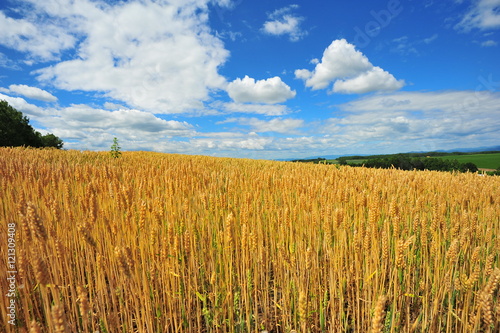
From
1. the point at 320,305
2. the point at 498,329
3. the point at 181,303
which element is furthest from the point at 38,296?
the point at 498,329

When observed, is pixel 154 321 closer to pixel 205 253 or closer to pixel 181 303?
pixel 181 303

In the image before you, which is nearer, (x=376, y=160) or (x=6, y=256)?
(x=6, y=256)

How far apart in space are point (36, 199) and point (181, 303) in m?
3.17

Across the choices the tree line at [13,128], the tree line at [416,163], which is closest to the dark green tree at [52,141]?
the tree line at [13,128]

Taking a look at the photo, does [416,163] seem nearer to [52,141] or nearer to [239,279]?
[239,279]

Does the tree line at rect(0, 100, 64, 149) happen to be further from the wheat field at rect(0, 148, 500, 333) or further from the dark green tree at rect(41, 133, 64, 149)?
the wheat field at rect(0, 148, 500, 333)

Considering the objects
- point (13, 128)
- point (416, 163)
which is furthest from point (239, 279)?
point (13, 128)

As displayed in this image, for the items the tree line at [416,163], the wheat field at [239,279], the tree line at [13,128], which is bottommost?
the wheat field at [239,279]

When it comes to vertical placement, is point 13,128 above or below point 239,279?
above

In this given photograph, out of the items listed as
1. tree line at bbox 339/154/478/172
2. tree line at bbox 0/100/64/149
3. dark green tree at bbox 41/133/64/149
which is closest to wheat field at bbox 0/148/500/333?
tree line at bbox 339/154/478/172

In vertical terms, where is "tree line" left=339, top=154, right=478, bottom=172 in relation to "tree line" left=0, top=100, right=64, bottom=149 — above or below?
below

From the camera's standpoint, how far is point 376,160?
16234 millimetres

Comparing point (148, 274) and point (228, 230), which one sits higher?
point (228, 230)

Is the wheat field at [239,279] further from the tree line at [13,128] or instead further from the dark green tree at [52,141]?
the dark green tree at [52,141]
